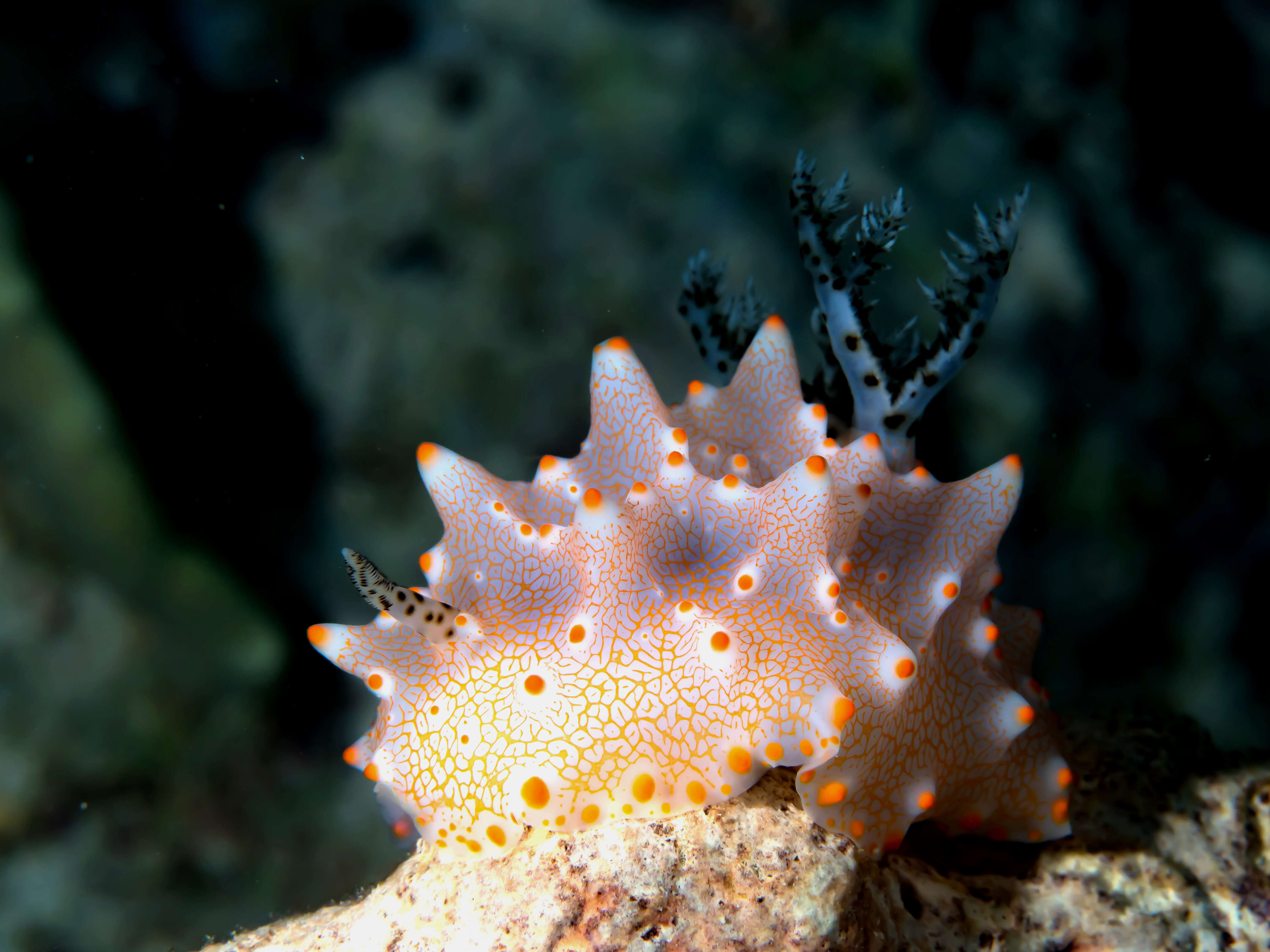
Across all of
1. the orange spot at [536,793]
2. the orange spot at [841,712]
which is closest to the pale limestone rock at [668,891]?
the orange spot at [536,793]

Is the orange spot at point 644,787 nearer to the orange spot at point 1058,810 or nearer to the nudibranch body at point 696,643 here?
the nudibranch body at point 696,643

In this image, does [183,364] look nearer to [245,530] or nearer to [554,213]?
[245,530]

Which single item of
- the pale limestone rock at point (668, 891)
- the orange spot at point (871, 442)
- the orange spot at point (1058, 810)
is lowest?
the orange spot at point (1058, 810)

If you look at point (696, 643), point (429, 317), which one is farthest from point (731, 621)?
point (429, 317)

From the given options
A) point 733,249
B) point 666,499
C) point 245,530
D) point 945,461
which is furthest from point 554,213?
point 945,461

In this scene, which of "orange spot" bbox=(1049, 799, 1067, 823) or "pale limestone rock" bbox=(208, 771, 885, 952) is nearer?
"pale limestone rock" bbox=(208, 771, 885, 952)

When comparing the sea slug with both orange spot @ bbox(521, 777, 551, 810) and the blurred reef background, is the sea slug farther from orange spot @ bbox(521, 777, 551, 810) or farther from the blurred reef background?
the blurred reef background

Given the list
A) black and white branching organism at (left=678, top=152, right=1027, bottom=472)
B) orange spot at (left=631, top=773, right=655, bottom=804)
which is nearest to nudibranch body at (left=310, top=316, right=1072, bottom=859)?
orange spot at (left=631, top=773, right=655, bottom=804)
